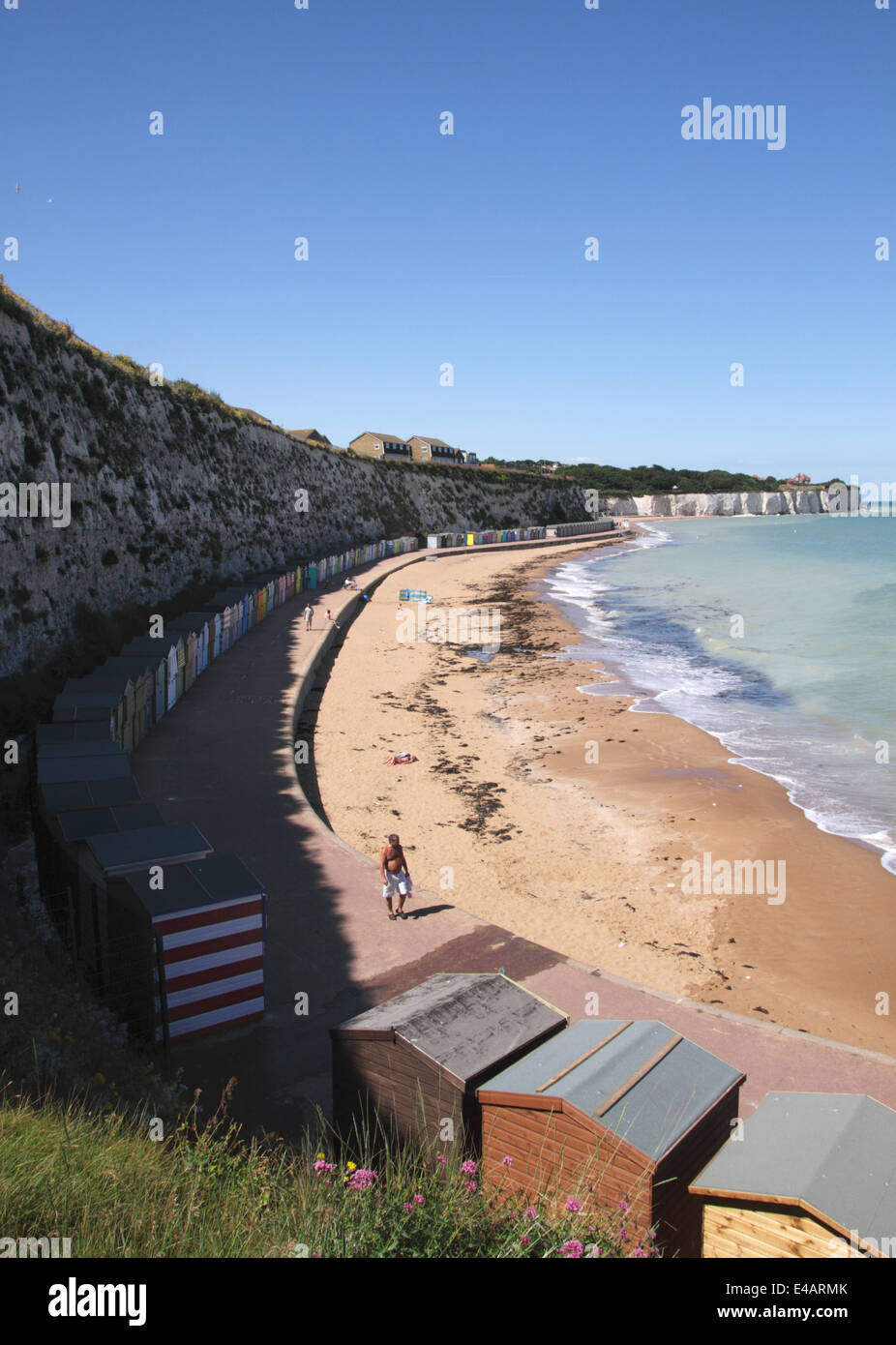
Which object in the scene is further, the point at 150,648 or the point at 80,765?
the point at 150,648

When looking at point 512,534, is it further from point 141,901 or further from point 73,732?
point 141,901

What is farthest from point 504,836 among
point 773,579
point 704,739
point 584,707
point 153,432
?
point 773,579

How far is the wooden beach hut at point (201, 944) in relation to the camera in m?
7.25

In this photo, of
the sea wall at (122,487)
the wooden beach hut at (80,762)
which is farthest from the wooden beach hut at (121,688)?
the sea wall at (122,487)

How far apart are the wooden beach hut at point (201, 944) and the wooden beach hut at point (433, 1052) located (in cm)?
187

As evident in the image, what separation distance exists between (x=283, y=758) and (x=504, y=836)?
4.86 metres

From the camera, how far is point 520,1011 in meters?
6.10

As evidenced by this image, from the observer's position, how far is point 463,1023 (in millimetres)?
5895

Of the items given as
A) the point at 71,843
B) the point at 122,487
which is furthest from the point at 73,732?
the point at 122,487

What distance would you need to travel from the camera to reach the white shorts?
10328mm

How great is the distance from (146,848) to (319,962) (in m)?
2.31

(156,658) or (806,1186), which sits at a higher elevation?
(156,658)

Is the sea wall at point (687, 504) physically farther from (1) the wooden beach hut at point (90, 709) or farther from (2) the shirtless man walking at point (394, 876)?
(2) the shirtless man walking at point (394, 876)
